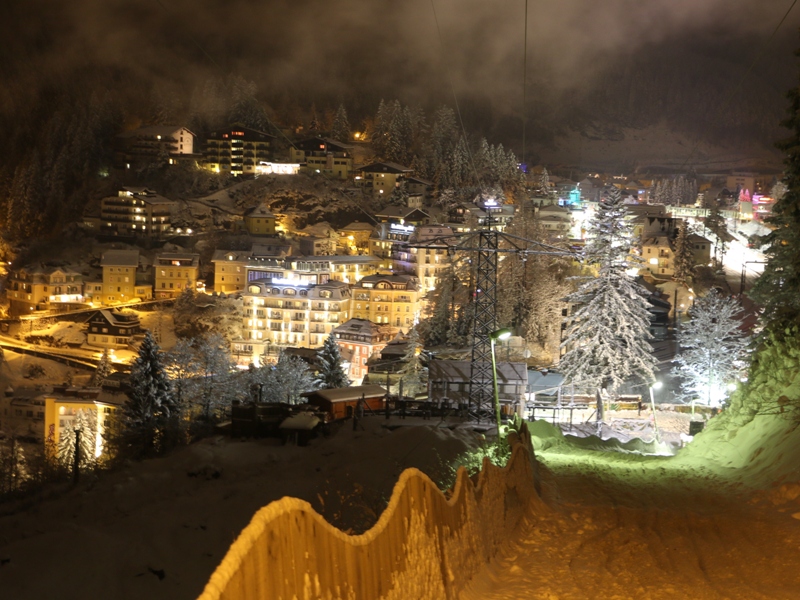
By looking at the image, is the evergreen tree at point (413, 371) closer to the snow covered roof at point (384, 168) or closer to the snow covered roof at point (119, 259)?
the snow covered roof at point (119, 259)

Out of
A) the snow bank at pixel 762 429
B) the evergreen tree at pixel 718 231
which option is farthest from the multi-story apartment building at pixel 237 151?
the snow bank at pixel 762 429

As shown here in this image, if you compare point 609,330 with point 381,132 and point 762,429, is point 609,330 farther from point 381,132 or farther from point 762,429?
point 381,132

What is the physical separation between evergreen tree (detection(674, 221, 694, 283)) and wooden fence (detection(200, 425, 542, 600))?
4891 cm

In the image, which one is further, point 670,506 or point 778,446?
point 778,446

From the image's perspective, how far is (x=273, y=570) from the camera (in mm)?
3998

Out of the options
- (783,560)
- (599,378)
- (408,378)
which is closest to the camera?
(783,560)

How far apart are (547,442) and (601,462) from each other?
3.35 metres

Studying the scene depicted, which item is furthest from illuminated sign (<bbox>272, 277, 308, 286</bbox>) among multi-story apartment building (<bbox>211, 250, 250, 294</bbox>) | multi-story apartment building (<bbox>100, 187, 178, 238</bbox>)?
multi-story apartment building (<bbox>100, 187, 178, 238</bbox>)

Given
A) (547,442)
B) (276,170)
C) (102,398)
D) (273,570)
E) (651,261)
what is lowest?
(102,398)

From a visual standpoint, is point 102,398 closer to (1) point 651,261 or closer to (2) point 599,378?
(2) point 599,378

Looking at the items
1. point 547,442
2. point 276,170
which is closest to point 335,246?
point 276,170

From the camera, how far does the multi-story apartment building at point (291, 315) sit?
60.9 meters

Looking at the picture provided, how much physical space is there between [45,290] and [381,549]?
71.9m

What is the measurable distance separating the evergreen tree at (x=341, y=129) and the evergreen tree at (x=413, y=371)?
192 ft
